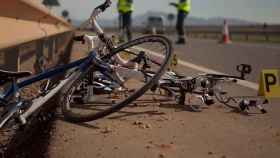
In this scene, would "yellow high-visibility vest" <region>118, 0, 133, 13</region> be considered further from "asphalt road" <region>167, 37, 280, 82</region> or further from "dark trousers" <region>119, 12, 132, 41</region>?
"asphalt road" <region>167, 37, 280, 82</region>

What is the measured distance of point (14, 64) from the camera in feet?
16.0

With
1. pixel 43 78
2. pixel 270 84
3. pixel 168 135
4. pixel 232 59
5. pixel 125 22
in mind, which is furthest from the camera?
pixel 125 22

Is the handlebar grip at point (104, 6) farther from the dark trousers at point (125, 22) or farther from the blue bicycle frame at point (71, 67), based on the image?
the dark trousers at point (125, 22)

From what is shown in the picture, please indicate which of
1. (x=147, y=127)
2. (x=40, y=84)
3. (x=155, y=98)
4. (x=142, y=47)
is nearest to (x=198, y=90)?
(x=155, y=98)

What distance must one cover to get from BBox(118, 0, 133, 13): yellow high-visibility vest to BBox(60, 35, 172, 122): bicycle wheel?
531 inches

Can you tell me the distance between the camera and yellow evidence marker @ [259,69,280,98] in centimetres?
525

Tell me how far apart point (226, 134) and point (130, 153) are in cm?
92

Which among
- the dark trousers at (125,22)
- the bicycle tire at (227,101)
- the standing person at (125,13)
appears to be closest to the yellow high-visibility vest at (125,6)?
the standing person at (125,13)

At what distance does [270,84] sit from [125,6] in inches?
532

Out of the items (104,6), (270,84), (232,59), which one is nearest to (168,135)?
(104,6)

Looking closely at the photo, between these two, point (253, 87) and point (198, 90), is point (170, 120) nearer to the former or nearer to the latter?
point (198, 90)

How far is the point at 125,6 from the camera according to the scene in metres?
18.5

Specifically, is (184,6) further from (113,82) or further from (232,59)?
(113,82)

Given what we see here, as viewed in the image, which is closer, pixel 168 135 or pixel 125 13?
pixel 168 135
